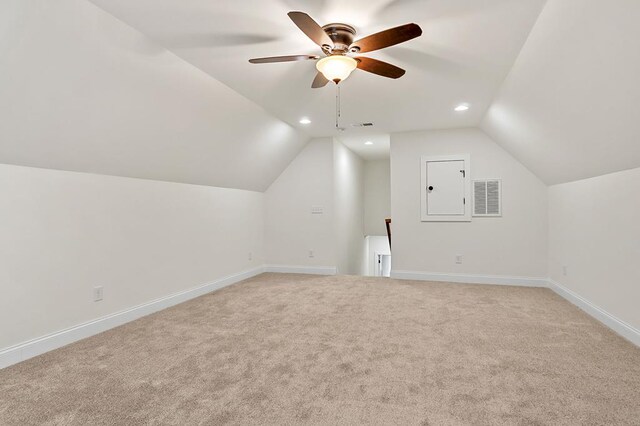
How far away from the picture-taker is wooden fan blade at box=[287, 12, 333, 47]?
177 centimetres

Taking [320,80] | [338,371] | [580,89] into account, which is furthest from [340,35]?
[338,371]

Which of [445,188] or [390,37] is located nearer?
[390,37]

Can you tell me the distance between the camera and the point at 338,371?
2299 millimetres

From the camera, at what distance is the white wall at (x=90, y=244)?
247cm

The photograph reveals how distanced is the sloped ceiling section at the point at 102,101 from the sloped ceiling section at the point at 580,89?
2.67 meters

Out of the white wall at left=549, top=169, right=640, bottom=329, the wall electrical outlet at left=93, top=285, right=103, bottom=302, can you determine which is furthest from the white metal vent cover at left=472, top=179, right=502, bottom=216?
the wall electrical outlet at left=93, top=285, right=103, bottom=302

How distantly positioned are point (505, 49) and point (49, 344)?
4.17 metres

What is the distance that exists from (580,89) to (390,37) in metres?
1.45

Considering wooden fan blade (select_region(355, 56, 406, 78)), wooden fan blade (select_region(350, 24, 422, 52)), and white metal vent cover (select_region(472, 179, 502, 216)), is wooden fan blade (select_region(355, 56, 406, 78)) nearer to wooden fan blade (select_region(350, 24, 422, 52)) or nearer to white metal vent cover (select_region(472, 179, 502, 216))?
wooden fan blade (select_region(350, 24, 422, 52))

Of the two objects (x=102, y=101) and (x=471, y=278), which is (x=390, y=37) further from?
(x=471, y=278)

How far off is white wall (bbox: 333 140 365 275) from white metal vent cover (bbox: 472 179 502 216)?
2142mm

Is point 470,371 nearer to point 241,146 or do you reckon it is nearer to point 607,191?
point 607,191

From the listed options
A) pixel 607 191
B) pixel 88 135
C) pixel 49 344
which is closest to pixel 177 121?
pixel 88 135

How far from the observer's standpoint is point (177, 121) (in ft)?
10.6
